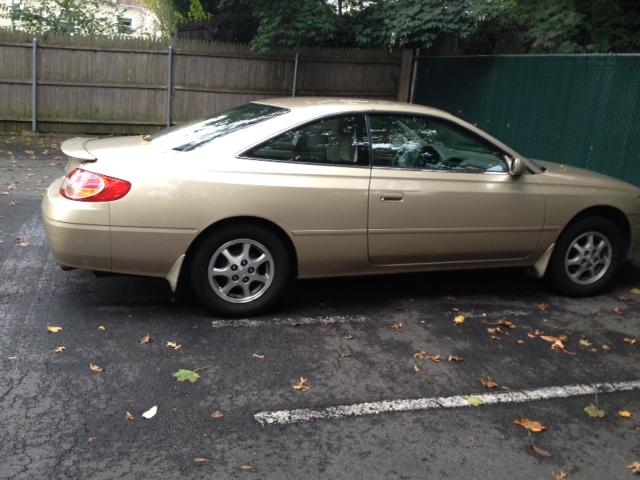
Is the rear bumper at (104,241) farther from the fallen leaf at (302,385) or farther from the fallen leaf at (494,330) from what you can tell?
the fallen leaf at (494,330)

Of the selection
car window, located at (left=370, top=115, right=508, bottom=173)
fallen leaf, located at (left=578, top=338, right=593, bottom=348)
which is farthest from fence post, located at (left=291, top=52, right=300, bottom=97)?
fallen leaf, located at (left=578, top=338, right=593, bottom=348)

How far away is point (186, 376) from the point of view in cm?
383

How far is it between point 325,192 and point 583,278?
257 centimetres

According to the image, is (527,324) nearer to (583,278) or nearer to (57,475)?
(583,278)

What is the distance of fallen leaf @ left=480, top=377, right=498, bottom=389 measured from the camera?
3981 mm

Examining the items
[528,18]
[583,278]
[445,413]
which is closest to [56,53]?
[528,18]

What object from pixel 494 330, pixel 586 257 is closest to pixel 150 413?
pixel 494 330

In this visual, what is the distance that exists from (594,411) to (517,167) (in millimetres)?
2124

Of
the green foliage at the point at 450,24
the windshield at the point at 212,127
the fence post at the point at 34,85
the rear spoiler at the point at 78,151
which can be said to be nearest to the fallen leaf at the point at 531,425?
the windshield at the point at 212,127

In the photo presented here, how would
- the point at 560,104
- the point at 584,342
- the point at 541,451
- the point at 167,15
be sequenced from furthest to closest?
the point at 167,15, the point at 560,104, the point at 584,342, the point at 541,451

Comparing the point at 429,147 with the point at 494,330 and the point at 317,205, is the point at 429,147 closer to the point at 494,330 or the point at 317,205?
the point at 317,205

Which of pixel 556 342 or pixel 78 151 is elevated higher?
pixel 78 151

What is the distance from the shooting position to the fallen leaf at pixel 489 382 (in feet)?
13.1

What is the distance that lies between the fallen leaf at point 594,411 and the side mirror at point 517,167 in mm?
2042
